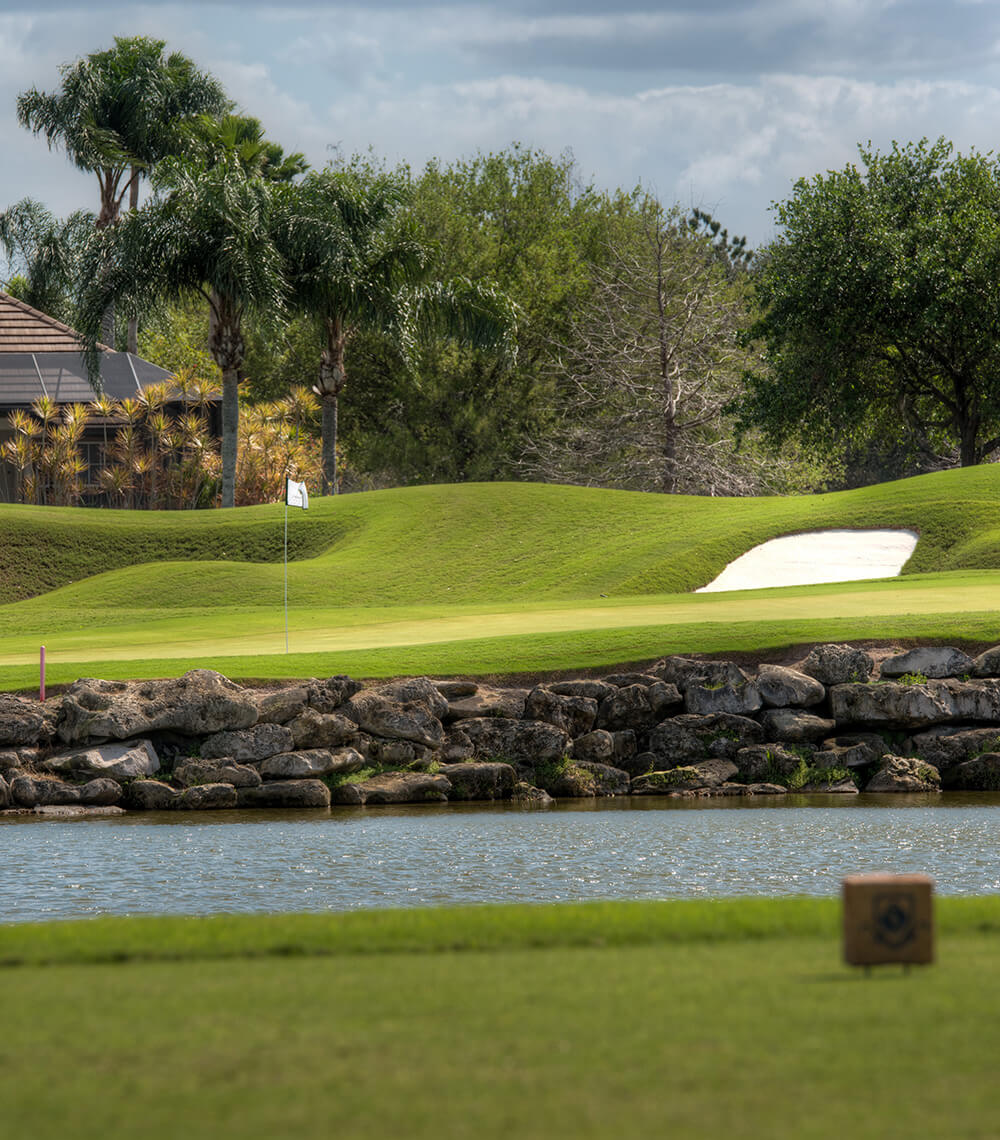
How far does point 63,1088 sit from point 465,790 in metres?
14.1

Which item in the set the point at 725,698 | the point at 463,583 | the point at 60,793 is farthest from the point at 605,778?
the point at 463,583

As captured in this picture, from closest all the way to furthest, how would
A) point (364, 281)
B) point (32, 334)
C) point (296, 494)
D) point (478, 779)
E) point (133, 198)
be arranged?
point (478, 779)
point (296, 494)
point (364, 281)
point (32, 334)
point (133, 198)

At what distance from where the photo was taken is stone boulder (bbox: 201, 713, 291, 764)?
1825 centimetres

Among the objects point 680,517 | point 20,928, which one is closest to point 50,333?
point 680,517

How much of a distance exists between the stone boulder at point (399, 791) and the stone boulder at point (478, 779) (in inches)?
4.7

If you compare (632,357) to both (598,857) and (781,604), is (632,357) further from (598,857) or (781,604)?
(598,857)

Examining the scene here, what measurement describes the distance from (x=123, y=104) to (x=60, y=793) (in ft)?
173

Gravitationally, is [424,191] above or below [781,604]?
above

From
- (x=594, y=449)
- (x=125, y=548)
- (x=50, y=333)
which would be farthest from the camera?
(x=594, y=449)

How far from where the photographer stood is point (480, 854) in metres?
13.3

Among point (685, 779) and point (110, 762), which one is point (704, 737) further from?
point (110, 762)

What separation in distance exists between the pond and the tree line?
26.0 m

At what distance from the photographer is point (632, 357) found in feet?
183

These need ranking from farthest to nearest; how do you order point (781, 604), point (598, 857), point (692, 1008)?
1. point (781, 604)
2. point (598, 857)
3. point (692, 1008)
